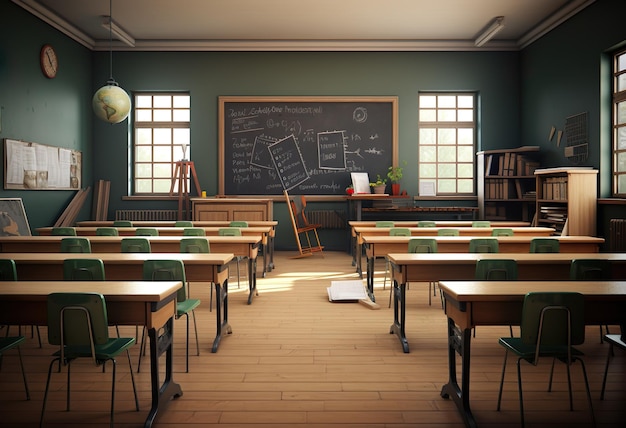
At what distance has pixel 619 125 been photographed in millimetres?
6711

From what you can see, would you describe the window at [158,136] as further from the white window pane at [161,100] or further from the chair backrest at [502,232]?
the chair backrest at [502,232]

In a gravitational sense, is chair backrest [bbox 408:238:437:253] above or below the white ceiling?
below

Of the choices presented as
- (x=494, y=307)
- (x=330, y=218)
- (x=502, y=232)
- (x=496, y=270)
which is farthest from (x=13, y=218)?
(x=494, y=307)

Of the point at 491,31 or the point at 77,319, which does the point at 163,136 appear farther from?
the point at 77,319

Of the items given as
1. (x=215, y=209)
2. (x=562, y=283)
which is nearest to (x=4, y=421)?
(x=562, y=283)

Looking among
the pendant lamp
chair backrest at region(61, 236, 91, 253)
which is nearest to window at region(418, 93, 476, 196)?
the pendant lamp

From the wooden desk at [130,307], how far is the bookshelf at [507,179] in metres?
7.26

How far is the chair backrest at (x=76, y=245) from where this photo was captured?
449 cm

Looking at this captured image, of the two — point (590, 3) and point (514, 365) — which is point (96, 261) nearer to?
point (514, 365)

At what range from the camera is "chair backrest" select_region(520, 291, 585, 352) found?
2211 millimetres

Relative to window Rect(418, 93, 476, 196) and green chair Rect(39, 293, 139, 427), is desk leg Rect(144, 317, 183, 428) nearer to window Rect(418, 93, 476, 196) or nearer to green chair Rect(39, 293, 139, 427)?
green chair Rect(39, 293, 139, 427)

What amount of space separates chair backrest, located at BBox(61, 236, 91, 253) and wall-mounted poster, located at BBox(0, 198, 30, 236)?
273 centimetres

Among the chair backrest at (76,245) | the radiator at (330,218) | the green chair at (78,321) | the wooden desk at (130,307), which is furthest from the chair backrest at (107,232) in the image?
the radiator at (330,218)

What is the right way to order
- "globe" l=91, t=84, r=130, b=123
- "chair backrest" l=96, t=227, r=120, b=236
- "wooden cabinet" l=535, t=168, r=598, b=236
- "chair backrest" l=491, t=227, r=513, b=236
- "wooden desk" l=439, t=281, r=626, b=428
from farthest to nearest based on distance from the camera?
"wooden cabinet" l=535, t=168, r=598, b=236 → "globe" l=91, t=84, r=130, b=123 → "chair backrest" l=96, t=227, r=120, b=236 → "chair backrest" l=491, t=227, r=513, b=236 → "wooden desk" l=439, t=281, r=626, b=428
